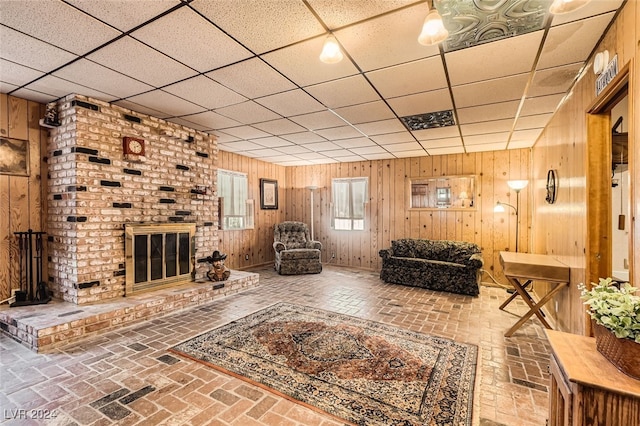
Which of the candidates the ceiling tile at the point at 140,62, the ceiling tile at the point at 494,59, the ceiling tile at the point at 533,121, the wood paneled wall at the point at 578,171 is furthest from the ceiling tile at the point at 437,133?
the ceiling tile at the point at 140,62

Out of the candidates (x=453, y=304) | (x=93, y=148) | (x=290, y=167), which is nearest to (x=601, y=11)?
(x=453, y=304)

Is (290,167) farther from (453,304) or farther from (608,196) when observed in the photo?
(608,196)

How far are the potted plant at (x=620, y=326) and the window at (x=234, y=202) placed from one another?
603cm

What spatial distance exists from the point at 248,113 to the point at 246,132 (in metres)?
0.95

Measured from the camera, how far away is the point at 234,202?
6.58 meters

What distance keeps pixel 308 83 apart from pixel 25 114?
11.4 feet

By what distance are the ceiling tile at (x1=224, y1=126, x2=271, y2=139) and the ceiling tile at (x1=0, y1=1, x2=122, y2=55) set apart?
2312mm

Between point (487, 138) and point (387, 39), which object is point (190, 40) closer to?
point (387, 39)

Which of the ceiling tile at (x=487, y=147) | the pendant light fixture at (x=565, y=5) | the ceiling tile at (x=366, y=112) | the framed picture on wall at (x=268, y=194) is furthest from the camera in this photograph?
the framed picture on wall at (x=268, y=194)

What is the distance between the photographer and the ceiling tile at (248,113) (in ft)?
11.8

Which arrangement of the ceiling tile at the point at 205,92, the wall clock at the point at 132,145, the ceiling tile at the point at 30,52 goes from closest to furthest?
the ceiling tile at the point at 30,52
the ceiling tile at the point at 205,92
the wall clock at the point at 132,145

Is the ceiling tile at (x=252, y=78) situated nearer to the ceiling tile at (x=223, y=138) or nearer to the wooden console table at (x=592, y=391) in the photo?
the ceiling tile at (x=223, y=138)

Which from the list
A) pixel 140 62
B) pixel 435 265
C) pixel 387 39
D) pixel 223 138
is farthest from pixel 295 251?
pixel 387 39

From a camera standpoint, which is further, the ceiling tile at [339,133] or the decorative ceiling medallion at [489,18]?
the ceiling tile at [339,133]
